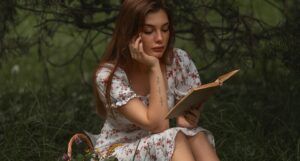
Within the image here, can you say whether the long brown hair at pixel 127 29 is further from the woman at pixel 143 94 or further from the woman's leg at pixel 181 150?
the woman's leg at pixel 181 150

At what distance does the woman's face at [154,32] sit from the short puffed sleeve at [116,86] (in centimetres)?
20

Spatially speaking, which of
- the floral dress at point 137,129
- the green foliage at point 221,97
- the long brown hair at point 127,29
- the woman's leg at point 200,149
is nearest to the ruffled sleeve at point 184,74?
the floral dress at point 137,129

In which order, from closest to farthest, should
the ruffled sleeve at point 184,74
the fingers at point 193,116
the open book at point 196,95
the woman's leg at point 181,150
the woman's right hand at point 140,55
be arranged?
1. the open book at point 196,95
2. the woman's leg at point 181,150
3. the woman's right hand at point 140,55
4. the fingers at point 193,116
5. the ruffled sleeve at point 184,74

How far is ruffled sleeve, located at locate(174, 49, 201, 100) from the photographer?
4234 millimetres

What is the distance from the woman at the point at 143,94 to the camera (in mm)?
3854

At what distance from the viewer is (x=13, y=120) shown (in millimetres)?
5266

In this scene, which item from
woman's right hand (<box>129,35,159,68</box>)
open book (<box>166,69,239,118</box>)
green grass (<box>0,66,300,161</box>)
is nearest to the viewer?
open book (<box>166,69,239,118</box>)

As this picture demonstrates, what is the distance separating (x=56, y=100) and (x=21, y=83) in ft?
3.70

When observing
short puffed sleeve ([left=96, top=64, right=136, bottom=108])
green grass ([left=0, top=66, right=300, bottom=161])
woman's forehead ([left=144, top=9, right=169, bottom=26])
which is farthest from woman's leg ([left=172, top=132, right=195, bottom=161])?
green grass ([left=0, top=66, right=300, bottom=161])

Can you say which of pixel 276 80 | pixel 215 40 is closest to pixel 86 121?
pixel 215 40

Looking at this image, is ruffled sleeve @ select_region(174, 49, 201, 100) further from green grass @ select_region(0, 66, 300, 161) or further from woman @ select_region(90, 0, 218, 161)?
green grass @ select_region(0, 66, 300, 161)

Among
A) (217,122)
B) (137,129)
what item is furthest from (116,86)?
(217,122)

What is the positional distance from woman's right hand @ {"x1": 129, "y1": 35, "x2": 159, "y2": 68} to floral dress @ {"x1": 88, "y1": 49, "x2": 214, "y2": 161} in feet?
0.49

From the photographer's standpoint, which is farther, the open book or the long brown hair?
the long brown hair
